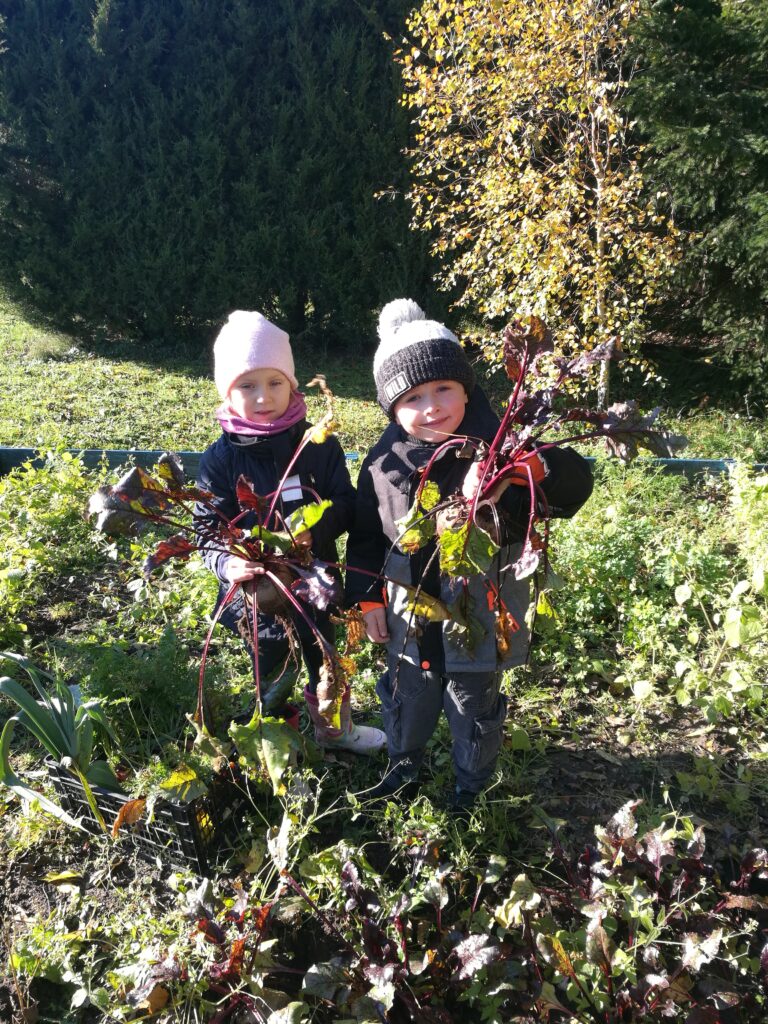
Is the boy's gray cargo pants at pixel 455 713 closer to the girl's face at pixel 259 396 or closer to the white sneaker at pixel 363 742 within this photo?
the white sneaker at pixel 363 742

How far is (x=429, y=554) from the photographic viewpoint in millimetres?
1977

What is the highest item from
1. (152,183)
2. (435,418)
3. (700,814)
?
(152,183)

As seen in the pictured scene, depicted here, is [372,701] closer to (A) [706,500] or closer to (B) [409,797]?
(B) [409,797]

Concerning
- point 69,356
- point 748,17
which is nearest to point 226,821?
point 748,17

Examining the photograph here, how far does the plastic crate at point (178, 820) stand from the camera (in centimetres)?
192

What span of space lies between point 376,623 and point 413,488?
409 mm

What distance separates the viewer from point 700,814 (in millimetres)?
2258

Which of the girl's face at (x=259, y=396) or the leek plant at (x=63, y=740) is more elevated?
the girl's face at (x=259, y=396)

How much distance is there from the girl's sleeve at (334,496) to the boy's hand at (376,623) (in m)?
0.29

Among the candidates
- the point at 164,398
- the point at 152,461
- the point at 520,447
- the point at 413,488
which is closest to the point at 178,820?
the point at 413,488

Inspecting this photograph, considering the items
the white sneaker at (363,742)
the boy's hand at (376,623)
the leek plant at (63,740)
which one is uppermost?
the boy's hand at (376,623)

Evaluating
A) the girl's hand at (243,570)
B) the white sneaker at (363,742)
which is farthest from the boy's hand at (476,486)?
the white sneaker at (363,742)

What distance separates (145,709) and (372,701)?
0.86m

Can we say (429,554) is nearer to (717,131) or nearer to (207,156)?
(717,131)
